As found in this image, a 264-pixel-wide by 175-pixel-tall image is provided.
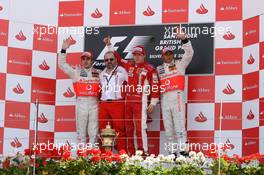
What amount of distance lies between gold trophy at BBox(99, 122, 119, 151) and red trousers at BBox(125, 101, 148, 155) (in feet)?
1.07

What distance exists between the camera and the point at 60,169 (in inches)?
445

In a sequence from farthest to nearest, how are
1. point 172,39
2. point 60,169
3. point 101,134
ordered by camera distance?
point 172,39, point 101,134, point 60,169

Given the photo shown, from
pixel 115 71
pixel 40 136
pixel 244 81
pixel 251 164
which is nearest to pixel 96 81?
pixel 115 71

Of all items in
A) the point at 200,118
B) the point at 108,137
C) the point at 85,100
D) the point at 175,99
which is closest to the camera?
the point at 108,137

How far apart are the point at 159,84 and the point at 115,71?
0.77 metres

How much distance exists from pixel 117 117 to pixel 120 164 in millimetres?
2362

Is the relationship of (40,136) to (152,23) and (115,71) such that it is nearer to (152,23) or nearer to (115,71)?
(115,71)

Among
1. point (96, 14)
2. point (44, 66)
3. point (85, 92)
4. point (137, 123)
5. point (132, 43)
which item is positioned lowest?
point (137, 123)

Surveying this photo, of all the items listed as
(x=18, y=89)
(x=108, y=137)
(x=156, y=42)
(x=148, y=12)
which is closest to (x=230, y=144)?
(x=108, y=137)

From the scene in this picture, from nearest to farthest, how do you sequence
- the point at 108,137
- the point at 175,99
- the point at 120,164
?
the point at 120,164, the point at 108,137, the point at 175,99

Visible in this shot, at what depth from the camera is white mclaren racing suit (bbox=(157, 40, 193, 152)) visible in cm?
1332

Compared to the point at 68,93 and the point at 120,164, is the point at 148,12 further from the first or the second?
the point at 120,164

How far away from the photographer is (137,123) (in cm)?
1348

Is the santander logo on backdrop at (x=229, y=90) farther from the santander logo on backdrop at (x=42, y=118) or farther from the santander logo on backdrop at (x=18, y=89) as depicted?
the santander logo on backdrop at (x=18, y=89)
